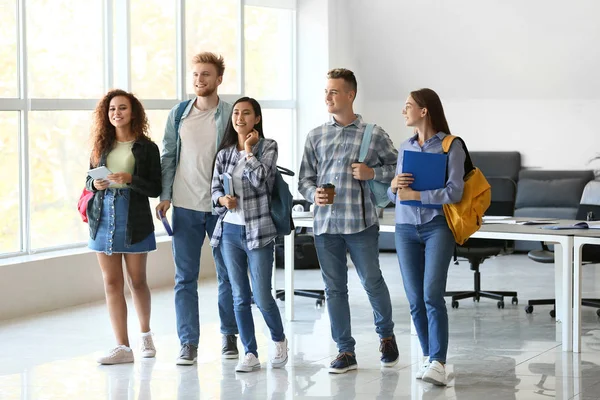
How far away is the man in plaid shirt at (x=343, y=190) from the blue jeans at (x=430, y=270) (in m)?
0.20

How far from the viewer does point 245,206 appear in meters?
5.37

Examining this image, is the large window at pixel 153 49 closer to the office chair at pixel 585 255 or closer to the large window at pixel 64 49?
the large window at pixel 64 49

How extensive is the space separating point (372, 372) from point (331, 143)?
1.21 meters

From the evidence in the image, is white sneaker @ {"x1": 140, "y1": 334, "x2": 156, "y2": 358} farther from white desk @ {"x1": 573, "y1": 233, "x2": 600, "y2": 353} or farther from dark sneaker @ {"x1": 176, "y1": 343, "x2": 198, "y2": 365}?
white desk @ {"x1": 573, "y1": 233, "x2": 600, "y2": 353}

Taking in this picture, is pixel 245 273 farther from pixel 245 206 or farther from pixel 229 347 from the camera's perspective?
pixel 229 347

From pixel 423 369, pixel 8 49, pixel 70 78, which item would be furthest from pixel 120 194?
pixel 70 78

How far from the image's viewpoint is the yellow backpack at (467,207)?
5.15m

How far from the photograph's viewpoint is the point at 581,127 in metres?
11.4

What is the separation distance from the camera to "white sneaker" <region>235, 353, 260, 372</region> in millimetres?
5598

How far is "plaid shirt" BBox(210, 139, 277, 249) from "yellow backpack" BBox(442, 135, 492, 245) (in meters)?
0.87

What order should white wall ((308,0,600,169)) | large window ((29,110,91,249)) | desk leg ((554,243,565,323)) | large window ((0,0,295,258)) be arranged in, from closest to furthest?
desk leg ((554,243,565,323))
large window ((0,0,295,258))
large window ((29,110,91,249))
white wall ((308,0,600,169))

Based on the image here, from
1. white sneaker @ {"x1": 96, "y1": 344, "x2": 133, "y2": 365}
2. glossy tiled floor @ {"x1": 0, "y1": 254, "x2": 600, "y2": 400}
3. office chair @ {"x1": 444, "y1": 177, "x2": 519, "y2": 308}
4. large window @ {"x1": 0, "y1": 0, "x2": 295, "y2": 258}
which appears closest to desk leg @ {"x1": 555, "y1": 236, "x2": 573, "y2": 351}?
glossy tiled floor @ {"x1": 0, "y1": 254, "x2": 600, "y2": 400}

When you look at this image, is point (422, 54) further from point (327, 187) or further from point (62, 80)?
point (327, 187)

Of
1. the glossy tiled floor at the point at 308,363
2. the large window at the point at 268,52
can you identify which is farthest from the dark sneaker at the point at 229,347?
the large window at the point at 268,52
